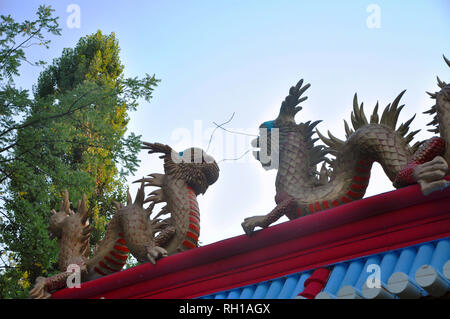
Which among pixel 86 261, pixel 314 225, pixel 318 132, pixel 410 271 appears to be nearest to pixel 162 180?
pixel 86 261

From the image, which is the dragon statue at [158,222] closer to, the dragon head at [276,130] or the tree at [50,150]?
the dragon head at [276,130]

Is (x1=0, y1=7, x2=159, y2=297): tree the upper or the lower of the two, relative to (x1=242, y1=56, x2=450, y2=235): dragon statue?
upper

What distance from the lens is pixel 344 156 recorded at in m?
4.14

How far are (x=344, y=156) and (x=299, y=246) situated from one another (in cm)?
79

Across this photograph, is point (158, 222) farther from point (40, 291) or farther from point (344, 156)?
point (344, 156)

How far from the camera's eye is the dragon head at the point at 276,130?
461cm

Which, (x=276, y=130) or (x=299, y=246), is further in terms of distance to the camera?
(x=276, y=130)

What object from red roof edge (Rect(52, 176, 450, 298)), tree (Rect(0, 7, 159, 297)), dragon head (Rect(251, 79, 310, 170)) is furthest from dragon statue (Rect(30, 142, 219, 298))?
tree (Rect(0, 7, 159, 297))

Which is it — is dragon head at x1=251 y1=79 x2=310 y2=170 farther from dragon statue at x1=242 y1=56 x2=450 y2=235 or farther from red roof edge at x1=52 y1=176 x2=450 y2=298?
red roof edge at x1=52 y1=176 x2=450 y2=298

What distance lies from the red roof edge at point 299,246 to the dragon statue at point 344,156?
0.45 feet

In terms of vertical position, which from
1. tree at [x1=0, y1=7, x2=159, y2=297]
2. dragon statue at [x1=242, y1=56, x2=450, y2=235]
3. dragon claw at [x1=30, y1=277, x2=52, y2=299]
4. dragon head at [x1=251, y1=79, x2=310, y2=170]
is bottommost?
dragon claw at [x1=30, y1=277, x2=52, y2=299]

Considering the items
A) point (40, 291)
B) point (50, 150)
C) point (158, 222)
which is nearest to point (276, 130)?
point (158, 222)

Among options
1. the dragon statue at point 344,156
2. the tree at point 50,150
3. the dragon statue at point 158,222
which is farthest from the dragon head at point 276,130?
the tree at point 50,150

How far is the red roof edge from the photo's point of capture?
10.9 ft
